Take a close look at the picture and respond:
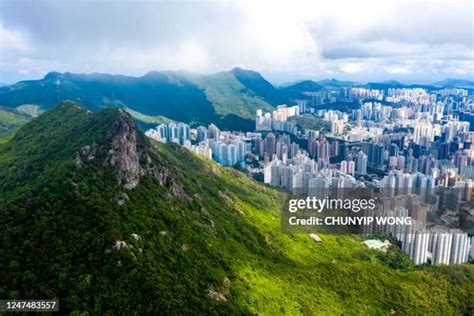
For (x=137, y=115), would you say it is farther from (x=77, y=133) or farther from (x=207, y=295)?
(x=207, y=295)

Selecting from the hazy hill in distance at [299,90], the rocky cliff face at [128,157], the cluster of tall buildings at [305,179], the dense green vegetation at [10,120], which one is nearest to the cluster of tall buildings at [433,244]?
the cluster of tall buildings at [305,179]

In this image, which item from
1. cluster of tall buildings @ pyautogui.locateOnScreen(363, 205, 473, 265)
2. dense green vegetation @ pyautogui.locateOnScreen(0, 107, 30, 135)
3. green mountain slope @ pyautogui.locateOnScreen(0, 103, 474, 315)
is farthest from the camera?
dense green vegetation @ pyautogui.locateOnScreen(0, 107, 30, 135)

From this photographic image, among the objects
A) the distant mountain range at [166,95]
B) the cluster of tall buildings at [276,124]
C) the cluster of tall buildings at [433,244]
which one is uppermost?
the distant mountain range at [166,95]

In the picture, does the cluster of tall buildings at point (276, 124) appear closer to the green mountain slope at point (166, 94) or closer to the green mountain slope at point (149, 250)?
the green mountain slope at point (166, 94)

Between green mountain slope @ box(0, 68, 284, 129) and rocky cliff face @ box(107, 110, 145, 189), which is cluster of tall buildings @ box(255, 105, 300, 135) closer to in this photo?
green mountain slope @ box(0, 68, 284, 129)

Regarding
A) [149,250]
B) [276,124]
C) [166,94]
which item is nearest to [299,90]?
[166,94]

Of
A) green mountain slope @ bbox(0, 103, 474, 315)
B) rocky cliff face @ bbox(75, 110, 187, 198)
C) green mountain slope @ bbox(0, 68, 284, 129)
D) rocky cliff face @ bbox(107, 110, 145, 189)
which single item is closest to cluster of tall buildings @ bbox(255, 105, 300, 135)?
green mountain slope @ bbox(0, 68, 284, 129)

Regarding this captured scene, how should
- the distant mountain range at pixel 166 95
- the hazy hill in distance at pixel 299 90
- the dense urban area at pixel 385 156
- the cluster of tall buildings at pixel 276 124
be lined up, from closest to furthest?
the dense urban area at pixel 385 156
the cluster of tall buildings at pixel 276 124
the distant mountain range at pixel 166 95
the hazy hill in distance at pixel 299 90

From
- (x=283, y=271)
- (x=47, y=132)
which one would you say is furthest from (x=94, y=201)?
(x=47, y=132)
